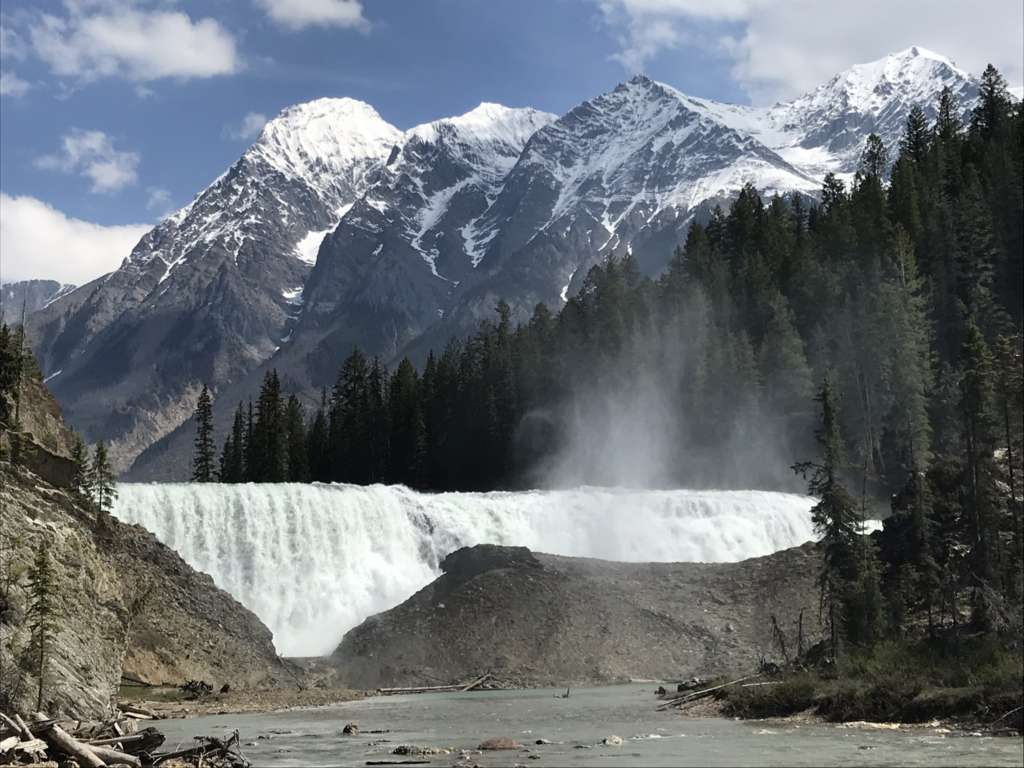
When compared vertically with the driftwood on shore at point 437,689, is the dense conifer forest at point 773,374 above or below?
above

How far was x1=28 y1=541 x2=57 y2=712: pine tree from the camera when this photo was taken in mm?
33469

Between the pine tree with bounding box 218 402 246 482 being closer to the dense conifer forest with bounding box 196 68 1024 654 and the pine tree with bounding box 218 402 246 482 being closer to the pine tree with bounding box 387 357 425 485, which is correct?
the dense conifer forest with bounding box 196 68 1024 654

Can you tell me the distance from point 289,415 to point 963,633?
105 meters

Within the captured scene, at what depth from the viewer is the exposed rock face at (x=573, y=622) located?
59344 mm

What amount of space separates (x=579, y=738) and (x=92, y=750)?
1418cm

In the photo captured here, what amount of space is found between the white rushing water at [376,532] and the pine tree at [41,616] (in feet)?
104

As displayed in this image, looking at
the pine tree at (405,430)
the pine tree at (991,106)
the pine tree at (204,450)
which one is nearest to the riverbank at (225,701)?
the pine tree at (405,430)

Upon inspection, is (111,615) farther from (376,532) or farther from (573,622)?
(376,532)

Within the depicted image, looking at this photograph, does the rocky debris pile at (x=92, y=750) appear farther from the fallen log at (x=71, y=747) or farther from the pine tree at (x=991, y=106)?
the pine tree at (x=991, y=106)

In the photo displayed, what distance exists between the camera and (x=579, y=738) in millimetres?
33500

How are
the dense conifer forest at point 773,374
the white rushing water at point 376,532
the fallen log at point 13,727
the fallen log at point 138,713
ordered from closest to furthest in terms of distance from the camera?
the fallen log at point 13,727
the fallen log at point 138,713
the white rushing water at point 376,532
the dense conifer forest at point 773,374

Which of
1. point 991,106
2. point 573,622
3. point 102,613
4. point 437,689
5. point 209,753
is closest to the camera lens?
point 209,753

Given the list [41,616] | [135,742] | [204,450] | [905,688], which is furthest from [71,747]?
[204,450]

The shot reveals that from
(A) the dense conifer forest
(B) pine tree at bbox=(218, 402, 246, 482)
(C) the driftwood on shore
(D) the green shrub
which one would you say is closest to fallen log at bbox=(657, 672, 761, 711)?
(D) the green shrub
